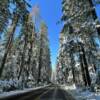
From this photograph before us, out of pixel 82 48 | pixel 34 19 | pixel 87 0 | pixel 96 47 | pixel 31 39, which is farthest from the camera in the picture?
pixel 34 19

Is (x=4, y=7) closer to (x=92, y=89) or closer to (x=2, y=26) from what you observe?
(x=2, y=26)

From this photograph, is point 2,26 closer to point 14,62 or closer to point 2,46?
point 2,46

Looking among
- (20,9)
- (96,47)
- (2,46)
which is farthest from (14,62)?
(20,9)

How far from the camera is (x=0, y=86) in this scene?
24.5 m

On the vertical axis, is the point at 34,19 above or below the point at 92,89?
above

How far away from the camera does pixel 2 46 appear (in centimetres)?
5381

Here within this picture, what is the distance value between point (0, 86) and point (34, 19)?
26.9 m

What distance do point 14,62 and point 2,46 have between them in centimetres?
902

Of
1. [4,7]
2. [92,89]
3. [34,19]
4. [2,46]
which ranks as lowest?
[92,89]

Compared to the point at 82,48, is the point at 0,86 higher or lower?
lower

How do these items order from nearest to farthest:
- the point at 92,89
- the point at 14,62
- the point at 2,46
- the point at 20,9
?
the point at 92,89
the point at 20,9
the point at 2,46
the point at 14,62

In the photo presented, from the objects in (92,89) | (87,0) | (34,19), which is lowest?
(92,89)

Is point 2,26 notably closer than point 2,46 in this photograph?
Yes

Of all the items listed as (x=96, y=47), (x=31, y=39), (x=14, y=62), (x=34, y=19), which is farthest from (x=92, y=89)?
(x=14, y=62)
